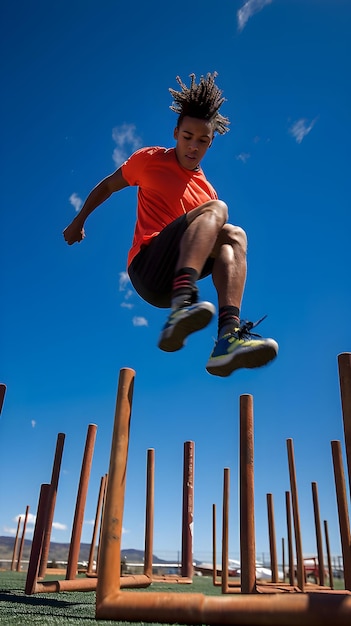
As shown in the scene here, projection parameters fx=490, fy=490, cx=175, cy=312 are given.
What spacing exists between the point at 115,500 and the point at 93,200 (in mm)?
2097

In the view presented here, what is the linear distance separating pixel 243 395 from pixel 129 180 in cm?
163

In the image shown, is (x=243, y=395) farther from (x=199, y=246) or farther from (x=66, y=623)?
(x=66, y=623)

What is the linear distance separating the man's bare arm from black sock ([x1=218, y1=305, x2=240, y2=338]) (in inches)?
46.5

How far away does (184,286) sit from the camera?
2363 millimetres

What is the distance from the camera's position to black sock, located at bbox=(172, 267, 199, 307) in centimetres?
233

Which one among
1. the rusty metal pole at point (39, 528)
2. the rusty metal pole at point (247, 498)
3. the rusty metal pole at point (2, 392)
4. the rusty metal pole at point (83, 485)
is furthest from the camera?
the rusty metal pole at point (83, 485)

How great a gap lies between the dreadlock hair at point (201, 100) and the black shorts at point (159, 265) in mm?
706

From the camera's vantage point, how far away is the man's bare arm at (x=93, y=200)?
10.5ft

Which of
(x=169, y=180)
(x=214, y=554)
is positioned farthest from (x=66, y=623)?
(x=214, y=554)

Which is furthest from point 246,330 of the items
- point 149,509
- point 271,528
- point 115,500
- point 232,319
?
point 271,528

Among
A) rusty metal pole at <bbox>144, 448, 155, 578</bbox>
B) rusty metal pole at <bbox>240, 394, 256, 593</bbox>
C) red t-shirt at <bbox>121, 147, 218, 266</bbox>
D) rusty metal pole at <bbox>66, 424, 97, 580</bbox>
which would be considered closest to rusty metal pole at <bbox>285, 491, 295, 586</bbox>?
rusty metal pole at <bbox>144, 448, 155, 578</bbox>

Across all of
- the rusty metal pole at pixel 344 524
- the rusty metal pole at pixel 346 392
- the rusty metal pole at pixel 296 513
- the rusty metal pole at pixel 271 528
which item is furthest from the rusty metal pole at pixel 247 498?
the rusty metal pole at pixel 271 528

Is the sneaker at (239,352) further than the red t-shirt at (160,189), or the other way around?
the red t-shirt at (160,189)

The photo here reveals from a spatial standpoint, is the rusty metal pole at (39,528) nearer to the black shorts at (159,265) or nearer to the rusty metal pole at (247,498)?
the rusty metal pole at (247,498)
